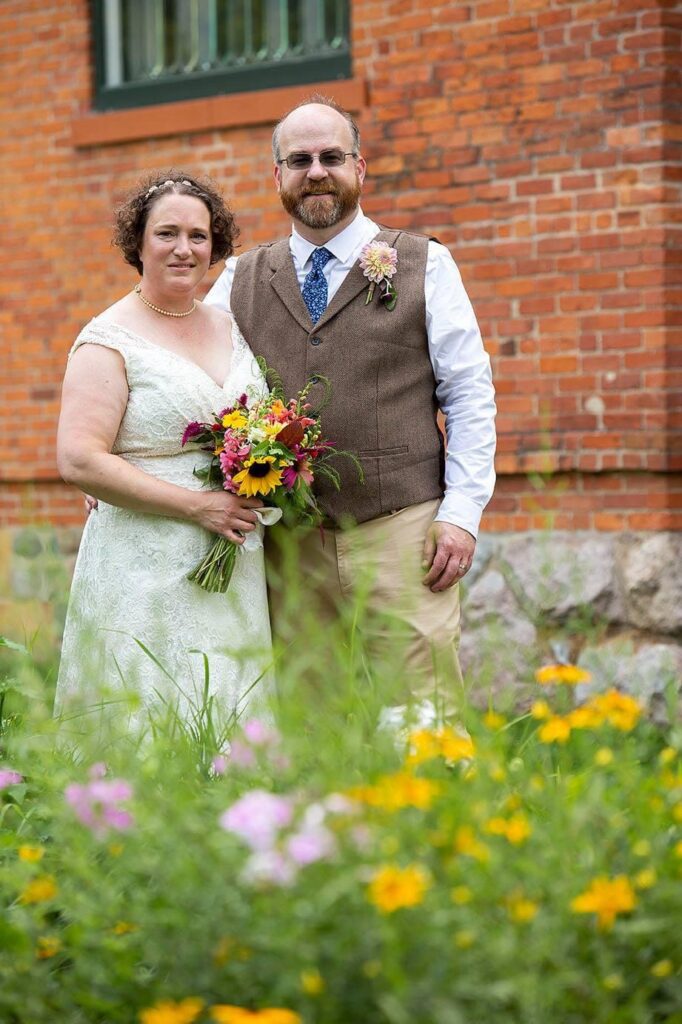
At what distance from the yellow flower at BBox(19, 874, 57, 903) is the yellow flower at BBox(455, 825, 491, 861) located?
713mm

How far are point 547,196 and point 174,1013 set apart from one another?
453 cm

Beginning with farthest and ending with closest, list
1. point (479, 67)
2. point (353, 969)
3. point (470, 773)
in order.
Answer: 1. point (479, 67)
2. point (470, 773)
3. point (353, 969)

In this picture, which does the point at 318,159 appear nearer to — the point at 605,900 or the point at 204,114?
the point at 605,900

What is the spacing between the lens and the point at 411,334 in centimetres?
411

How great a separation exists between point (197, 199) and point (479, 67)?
259 centimetres

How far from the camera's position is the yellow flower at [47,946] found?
251 centimetres

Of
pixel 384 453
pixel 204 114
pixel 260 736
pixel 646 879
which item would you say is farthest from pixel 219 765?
Result: pixel 204 114

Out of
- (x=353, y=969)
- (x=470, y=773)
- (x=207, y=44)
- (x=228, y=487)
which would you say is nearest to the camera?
(x=353, y=969)

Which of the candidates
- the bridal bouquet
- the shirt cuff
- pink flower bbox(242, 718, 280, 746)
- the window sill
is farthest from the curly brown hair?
the window sill

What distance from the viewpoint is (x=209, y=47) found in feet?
23.8

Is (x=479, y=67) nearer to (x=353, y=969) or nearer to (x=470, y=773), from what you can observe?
(x=470, y=773)

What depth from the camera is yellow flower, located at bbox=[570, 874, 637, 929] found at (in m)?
2.15

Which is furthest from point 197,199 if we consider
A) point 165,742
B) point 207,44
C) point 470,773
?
point 207,44

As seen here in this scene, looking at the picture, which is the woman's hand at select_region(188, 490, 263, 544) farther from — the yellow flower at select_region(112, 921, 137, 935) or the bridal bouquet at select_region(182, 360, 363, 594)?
the yellow flower at select_region(112, 921, 137, 935)
